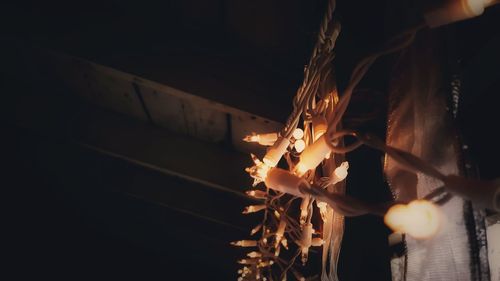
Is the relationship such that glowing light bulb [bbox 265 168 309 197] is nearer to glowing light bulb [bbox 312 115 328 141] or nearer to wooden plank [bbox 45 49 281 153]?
glowing light bulb [bbox 312 115 328 141]

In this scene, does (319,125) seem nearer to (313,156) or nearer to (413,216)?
(313,156)

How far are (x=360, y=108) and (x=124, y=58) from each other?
126cm

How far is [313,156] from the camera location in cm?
98

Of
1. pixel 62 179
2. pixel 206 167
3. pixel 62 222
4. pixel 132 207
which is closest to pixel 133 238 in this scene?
pixel 62 222

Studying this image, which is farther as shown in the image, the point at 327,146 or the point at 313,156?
the point at 313,156

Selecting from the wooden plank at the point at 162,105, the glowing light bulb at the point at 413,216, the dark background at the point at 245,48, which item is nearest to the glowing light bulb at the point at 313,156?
the glowing light bulb at the point at 413,216

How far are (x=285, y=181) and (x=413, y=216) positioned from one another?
36cm

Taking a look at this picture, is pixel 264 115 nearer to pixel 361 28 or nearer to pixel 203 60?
pixel 203 60

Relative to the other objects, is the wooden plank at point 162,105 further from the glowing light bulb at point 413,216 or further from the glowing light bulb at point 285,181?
the glowing light bulb at point 413,216

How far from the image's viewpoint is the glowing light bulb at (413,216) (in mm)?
662

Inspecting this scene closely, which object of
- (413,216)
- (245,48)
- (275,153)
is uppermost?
(245,48)

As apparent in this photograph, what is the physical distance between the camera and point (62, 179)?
360 centimetres

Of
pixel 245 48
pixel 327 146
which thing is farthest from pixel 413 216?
pixel 245 48

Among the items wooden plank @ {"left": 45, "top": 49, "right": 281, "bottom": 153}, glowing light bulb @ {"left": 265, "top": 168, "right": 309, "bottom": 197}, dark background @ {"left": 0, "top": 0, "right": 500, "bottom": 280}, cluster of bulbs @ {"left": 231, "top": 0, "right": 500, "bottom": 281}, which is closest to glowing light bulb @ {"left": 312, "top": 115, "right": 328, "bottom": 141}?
cluster of bulbs @ {"left": 231, "top": 0, "right": 500, "bottom": 281}
